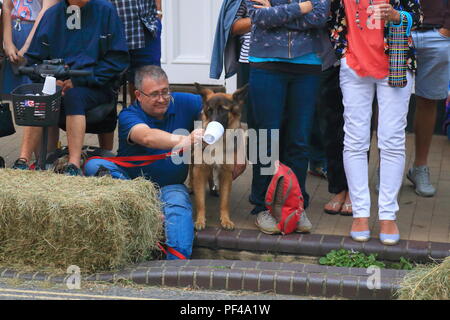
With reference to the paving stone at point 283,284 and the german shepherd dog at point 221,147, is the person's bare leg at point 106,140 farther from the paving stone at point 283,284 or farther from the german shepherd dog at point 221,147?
the paving stone at point 283,284

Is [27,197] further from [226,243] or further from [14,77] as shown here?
[14,77]

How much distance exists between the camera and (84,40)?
6480mm

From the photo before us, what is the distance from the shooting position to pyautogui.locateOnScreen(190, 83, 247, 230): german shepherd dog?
585 cm

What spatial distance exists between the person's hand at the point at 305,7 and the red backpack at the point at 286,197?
108 cm

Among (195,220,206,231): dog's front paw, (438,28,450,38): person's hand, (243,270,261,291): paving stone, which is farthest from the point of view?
(438,28,450,38): person's hand

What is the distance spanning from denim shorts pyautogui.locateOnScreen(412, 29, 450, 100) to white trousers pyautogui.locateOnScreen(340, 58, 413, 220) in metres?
0.87

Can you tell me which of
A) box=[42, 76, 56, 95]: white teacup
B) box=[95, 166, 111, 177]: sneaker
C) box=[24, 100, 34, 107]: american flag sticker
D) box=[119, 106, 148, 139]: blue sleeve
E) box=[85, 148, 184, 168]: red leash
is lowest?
box=[95, 166, 111, 177]: sneaker

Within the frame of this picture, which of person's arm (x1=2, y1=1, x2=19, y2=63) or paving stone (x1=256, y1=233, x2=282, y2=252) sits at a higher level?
person's arm (x1=2, y1=1, x2=19, y2=63)

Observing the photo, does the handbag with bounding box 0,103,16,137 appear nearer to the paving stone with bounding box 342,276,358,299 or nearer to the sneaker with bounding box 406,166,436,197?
the paving stone with bounding box 342,276,358,299

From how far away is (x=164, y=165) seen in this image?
6.08m

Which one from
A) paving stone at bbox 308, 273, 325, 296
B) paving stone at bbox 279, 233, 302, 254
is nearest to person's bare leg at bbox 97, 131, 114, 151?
paving stone at bbox 279, 233, 302, 254

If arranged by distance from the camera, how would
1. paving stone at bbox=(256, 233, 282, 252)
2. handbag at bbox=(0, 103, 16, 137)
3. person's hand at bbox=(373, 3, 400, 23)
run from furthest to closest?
handbag at bbox=(0, 103, 16, 137), paving stone at bbox=(256, 233, 282, 252), person's hand at bbox=(373, 3, 400, 23)

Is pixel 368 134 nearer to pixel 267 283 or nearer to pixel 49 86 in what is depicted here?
pixel 267 283

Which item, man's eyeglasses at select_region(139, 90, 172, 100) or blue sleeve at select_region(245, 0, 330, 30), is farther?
man's eyeglasses at select_region(139, 90, 172, 100)
